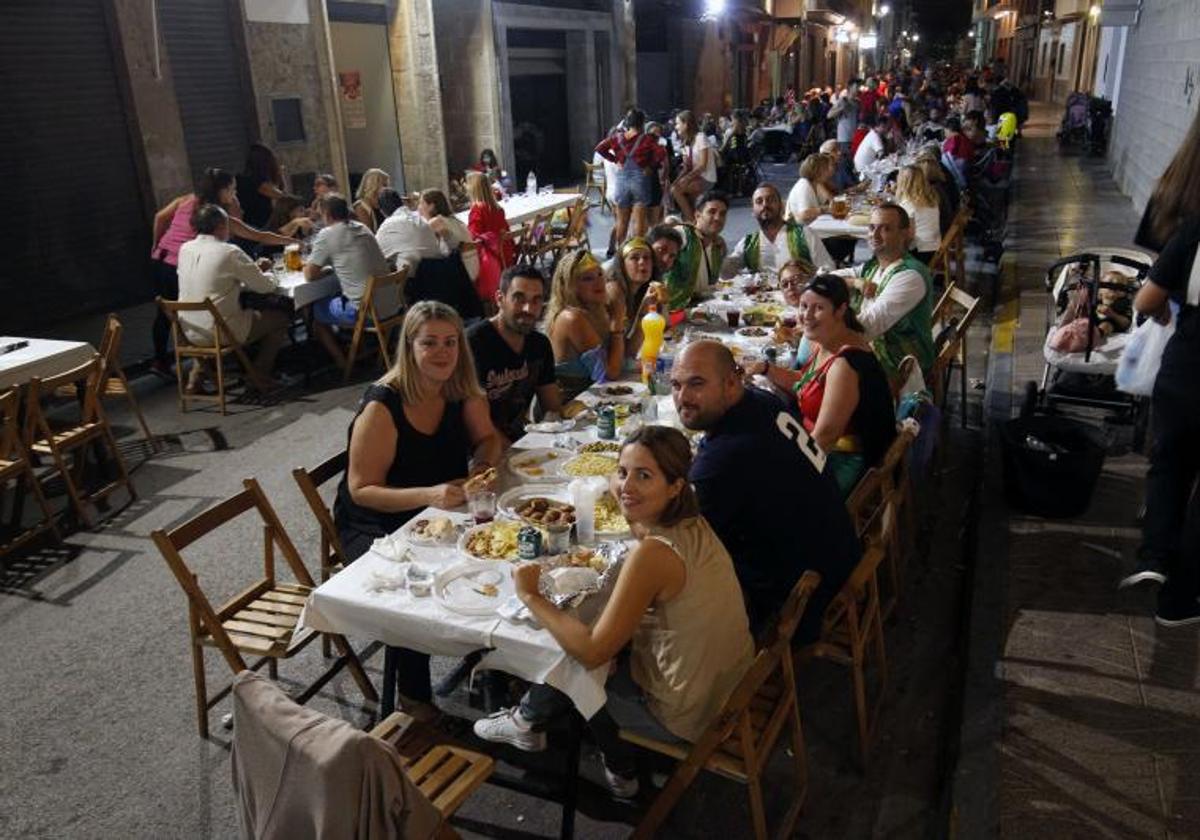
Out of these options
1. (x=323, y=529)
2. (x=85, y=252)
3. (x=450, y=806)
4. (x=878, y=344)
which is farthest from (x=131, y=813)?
(x=85, y=252)

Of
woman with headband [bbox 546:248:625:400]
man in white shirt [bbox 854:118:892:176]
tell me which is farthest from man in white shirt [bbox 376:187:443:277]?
man in white shirt [bbox 854:118:892:176]

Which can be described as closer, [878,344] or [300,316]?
[878,344]

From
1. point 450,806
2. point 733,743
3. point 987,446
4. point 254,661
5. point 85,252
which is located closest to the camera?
point 450,806

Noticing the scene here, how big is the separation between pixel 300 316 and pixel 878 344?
5421mm

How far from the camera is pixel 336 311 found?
7344 millimetres

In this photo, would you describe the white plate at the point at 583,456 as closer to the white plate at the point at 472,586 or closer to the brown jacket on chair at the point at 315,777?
the white plate at the point at 472,586

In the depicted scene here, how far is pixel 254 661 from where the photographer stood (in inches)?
149

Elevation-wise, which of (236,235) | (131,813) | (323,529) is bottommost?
(131,813)

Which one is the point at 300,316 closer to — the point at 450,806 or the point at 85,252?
the point at 85,252

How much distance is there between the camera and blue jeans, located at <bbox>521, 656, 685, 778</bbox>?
265cm

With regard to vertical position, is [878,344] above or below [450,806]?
above

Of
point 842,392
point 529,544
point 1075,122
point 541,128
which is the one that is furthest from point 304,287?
point 1075,122

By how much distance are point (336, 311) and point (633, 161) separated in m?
5.46

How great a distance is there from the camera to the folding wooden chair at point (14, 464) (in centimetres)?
463
